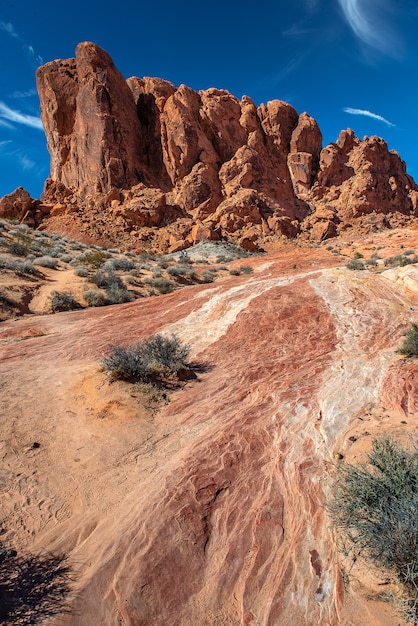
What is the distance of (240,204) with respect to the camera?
123 ft

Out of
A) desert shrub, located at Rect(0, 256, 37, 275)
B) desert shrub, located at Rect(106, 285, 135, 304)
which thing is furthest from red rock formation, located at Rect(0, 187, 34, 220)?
desert shrub, located at Rect(106, 285, 135, 304)

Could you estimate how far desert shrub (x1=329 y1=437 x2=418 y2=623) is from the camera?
271 centimetres

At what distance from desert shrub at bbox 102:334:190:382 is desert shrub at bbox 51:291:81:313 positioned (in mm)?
7206

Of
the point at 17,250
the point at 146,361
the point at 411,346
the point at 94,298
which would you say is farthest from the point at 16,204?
the point at 411,346

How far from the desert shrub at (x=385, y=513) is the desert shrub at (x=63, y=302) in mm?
12269

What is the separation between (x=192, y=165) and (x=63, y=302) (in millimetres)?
33460

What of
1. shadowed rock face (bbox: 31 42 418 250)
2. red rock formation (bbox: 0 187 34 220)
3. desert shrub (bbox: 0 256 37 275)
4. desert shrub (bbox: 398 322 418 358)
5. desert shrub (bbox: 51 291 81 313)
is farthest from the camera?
shadowed rock face (bbox: 31 42 418 250)

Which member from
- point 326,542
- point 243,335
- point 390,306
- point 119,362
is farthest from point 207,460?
point 390,306

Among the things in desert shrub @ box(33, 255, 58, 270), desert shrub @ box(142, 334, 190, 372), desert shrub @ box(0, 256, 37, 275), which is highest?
desert shrub @ box(33, 255, 58, 270)

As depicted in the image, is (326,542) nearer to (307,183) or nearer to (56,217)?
(56,217)

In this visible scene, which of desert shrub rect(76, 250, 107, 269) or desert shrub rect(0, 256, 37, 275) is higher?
desert shrub rect(76, 250, 107, 269)

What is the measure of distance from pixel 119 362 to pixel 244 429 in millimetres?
2794

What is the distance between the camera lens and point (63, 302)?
13.6 meters

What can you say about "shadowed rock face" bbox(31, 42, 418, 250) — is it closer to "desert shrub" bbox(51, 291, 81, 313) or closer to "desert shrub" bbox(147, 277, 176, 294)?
"desert shrub" bbox(147, 277, 176, 294)
